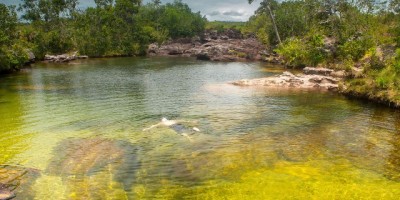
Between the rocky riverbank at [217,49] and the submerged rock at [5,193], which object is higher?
the rocky riverbank at [217,49]

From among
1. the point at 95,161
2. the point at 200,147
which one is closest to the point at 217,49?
the point at 200,147

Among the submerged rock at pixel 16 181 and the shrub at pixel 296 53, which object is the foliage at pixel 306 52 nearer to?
the shrub at pixel 296 53

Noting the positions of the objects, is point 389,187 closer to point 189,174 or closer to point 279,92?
point 189,174

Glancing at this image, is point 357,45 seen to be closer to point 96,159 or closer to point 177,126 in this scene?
point 177,126

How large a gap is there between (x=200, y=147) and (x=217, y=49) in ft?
256

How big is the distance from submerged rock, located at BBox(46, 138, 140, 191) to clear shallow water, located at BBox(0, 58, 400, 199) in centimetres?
6

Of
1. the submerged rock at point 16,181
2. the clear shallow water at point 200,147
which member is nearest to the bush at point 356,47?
the clear shallow water at point 200,147

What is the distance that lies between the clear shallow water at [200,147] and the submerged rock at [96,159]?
0.06 meters

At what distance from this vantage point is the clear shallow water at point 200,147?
15094 mm

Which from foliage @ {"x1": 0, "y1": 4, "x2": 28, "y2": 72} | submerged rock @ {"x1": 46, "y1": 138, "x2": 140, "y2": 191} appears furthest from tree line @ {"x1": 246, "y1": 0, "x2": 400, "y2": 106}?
foliage @ {"x1": 0, "y1": 4, "x2": 28, "y2": 72}

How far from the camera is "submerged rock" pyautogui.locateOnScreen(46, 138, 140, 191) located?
1650 cm

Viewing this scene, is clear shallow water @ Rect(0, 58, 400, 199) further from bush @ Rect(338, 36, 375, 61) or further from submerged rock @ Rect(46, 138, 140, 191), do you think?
bush @ Rect(338, 36, 375, 61)

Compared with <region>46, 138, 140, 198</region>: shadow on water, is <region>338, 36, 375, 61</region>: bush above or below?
above

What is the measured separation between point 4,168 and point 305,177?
14938 millimetres
